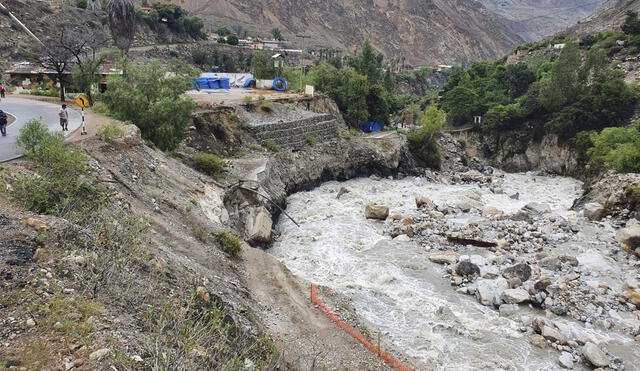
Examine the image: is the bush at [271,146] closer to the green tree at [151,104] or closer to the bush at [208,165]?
the bush at [208,165]

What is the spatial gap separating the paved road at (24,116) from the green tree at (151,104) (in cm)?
224

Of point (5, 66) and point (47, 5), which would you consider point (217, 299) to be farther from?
point (47, 5)

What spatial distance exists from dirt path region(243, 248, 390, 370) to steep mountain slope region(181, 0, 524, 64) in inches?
4602

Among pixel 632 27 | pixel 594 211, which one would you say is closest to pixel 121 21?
pixel 594 211

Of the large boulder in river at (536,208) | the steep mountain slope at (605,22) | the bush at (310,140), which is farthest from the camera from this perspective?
the steep mountain slope at (605,22)

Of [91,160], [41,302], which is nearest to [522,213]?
[91,160]

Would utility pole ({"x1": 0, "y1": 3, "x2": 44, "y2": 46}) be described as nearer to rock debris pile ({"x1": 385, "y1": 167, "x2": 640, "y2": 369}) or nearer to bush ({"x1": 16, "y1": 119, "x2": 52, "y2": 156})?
bush ({"x1": 16, "y1": 119, "x2": 52, "y2": 156})

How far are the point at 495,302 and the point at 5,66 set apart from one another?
5203 cm

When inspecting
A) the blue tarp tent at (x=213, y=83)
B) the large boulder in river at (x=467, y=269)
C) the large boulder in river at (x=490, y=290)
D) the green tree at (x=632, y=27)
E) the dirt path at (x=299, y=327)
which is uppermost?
the green tree at (x=632, y=27)

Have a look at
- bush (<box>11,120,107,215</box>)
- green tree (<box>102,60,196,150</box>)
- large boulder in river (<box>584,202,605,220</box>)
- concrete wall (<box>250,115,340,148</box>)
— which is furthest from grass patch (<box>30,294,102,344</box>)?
large boulder in river (<box>584,202,605,220</box>)

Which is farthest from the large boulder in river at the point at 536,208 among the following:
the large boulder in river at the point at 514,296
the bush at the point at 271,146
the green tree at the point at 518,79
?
the green tree at the point at 518,79

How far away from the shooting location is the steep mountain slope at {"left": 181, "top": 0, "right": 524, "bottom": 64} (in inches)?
5192

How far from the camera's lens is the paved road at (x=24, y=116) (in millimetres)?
15267

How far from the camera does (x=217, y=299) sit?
35.1 ft
